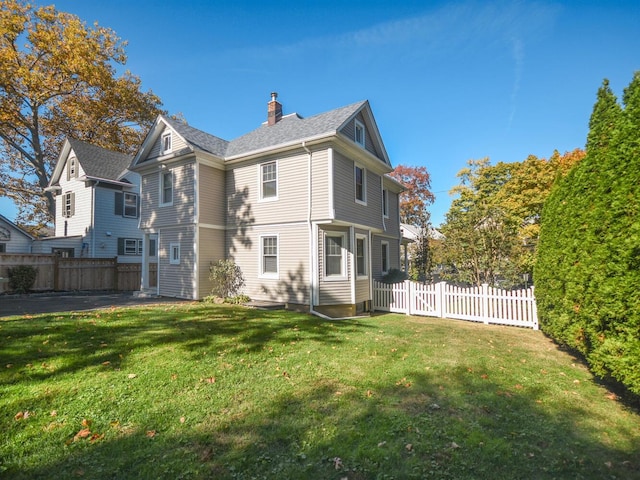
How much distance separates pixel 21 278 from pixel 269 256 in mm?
11723

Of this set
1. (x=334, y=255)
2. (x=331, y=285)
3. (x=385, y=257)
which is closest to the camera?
(x=331, y=285)

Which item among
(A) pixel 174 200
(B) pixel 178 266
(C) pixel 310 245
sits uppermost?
(A) pixel 174 200

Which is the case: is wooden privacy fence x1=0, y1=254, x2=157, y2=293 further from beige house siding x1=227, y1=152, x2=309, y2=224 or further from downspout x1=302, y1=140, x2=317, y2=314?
downspout x1=302, y1=140, x2=317, y2=314

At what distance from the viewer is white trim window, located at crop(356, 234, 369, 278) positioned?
13.0 metres

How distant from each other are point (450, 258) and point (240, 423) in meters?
12.7

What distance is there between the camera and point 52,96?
2262cm

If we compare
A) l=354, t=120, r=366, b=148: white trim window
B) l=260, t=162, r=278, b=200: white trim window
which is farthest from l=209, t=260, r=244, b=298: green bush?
l=354, t=120, r=366, b=148: white trim window

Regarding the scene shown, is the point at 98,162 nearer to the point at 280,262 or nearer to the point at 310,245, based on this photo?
the point at 280,262

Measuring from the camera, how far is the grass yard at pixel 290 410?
2.90 metres

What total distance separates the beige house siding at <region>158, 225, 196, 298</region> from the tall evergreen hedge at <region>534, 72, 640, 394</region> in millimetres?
12162

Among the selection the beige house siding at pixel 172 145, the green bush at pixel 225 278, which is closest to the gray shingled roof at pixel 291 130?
the beige house siding at pixel 172 145

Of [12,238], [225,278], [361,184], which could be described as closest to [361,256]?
[361,184]

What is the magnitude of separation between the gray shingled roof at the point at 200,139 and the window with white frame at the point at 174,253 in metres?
4.43

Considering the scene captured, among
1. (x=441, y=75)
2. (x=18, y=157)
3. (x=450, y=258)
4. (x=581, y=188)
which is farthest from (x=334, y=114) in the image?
(x=18, y=157)
